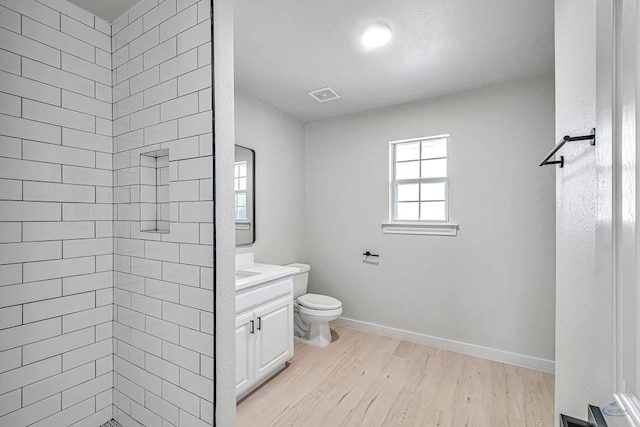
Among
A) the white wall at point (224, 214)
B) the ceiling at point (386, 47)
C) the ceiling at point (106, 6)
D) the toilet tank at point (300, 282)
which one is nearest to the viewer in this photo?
the white wall at point (224, 214)

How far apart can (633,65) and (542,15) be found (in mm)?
1704

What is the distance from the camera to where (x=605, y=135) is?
533 millimetres

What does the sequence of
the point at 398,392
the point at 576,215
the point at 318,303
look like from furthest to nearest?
the point at 318,303 < the point at 398,392 < the point at 576,215

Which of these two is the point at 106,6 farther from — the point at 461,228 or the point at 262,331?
the point at 461,228

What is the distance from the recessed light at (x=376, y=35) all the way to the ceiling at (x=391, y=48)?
4 cm

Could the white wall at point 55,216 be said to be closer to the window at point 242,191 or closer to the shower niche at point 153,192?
the shower niche at point 153,192

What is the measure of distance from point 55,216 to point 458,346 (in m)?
3.10

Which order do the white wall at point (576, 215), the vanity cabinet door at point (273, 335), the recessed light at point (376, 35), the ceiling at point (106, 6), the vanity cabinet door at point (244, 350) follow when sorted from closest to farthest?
the white wall at point (576, 215) < the ceiling at point (106, 6) < the recessed light at point (376, 35) < the vanity cabinet door at point (244, 350) < the vanity cabinet door at point (273, 335)

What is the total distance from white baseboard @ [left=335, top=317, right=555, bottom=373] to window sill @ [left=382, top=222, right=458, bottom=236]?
101cm

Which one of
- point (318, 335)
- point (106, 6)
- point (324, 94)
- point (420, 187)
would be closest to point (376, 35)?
point (324, 94)

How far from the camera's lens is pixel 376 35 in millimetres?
1805

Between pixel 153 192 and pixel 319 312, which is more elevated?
pixel 153 192

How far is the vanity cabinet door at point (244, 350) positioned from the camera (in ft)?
6.08

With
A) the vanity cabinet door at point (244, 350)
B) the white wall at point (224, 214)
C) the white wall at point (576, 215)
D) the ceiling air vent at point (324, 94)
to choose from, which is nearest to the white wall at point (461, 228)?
the ceiling air vent at point (324, 94)
